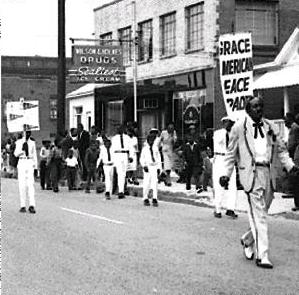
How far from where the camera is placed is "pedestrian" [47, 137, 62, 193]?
829 inches

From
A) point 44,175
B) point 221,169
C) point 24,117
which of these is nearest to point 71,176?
point 44,175

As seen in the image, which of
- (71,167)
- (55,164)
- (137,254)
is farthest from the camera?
(55,164)

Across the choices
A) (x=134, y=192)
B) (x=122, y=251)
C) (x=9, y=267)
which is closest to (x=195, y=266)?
(x=122, y=251)

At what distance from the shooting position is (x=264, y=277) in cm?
802

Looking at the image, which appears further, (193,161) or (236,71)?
(193,161)

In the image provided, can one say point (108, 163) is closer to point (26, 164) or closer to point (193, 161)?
point (193, 161)

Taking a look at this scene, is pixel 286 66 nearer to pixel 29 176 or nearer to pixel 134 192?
pixel 134 192

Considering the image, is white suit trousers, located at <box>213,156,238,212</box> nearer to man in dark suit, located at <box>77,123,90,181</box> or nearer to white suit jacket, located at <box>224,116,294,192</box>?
white suit jacket, located at <box>224,116,294,192</box>

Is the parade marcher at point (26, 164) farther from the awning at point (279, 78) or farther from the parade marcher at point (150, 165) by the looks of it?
the awning at point (279, 78)

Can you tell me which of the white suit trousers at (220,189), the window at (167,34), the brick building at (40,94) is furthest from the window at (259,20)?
the brick building at (40,94)

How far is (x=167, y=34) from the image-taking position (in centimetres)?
2964

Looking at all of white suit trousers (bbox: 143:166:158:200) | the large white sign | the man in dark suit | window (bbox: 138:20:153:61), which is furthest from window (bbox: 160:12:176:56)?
the large white sign

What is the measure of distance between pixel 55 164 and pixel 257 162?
517 inches

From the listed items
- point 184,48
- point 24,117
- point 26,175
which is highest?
point 184,48
